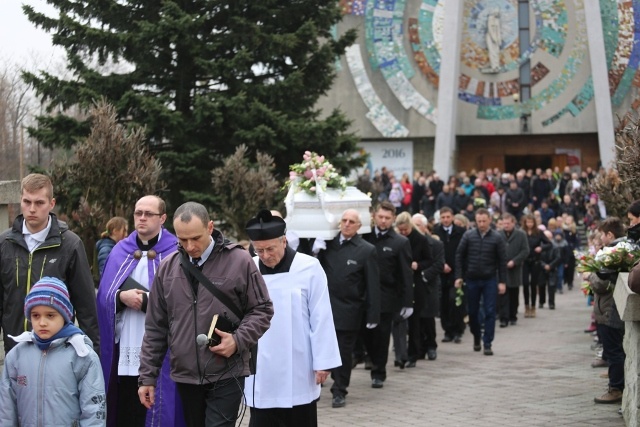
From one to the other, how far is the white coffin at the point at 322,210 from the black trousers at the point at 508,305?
20.7 ft

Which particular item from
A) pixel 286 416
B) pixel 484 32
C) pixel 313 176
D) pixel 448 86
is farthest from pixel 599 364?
pixel 484 32

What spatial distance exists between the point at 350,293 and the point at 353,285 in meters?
0.10

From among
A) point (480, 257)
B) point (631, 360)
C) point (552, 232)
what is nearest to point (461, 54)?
point (552, 232)

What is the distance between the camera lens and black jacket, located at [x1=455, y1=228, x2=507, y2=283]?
1566 cm

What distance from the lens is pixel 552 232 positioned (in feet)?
84.1

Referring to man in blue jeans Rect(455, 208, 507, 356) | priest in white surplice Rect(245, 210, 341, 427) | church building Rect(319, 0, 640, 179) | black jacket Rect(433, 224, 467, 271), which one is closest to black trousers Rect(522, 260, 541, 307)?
black jacket Rect(433, 224, 467, 271)

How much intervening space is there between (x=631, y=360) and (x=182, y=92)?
15928 millimetres

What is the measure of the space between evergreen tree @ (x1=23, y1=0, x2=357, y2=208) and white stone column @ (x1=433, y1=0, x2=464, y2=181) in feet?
66.9

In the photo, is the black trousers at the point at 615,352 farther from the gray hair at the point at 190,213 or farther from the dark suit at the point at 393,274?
the gray hair at the point at 190,213

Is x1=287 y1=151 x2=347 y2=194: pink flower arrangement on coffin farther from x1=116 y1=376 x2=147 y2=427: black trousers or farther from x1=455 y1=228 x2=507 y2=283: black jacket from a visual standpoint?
x1=116 y1=376 x2=147 y2=427: black trousers

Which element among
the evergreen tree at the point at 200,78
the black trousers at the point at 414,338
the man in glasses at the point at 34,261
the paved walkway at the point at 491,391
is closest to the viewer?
the man in glasses at the point at 34,261

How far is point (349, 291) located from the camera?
38.2 ft

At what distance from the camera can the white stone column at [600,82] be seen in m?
43.5

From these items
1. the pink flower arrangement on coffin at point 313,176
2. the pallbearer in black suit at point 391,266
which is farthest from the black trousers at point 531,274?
the pallbearer in black suit at point 391,266
